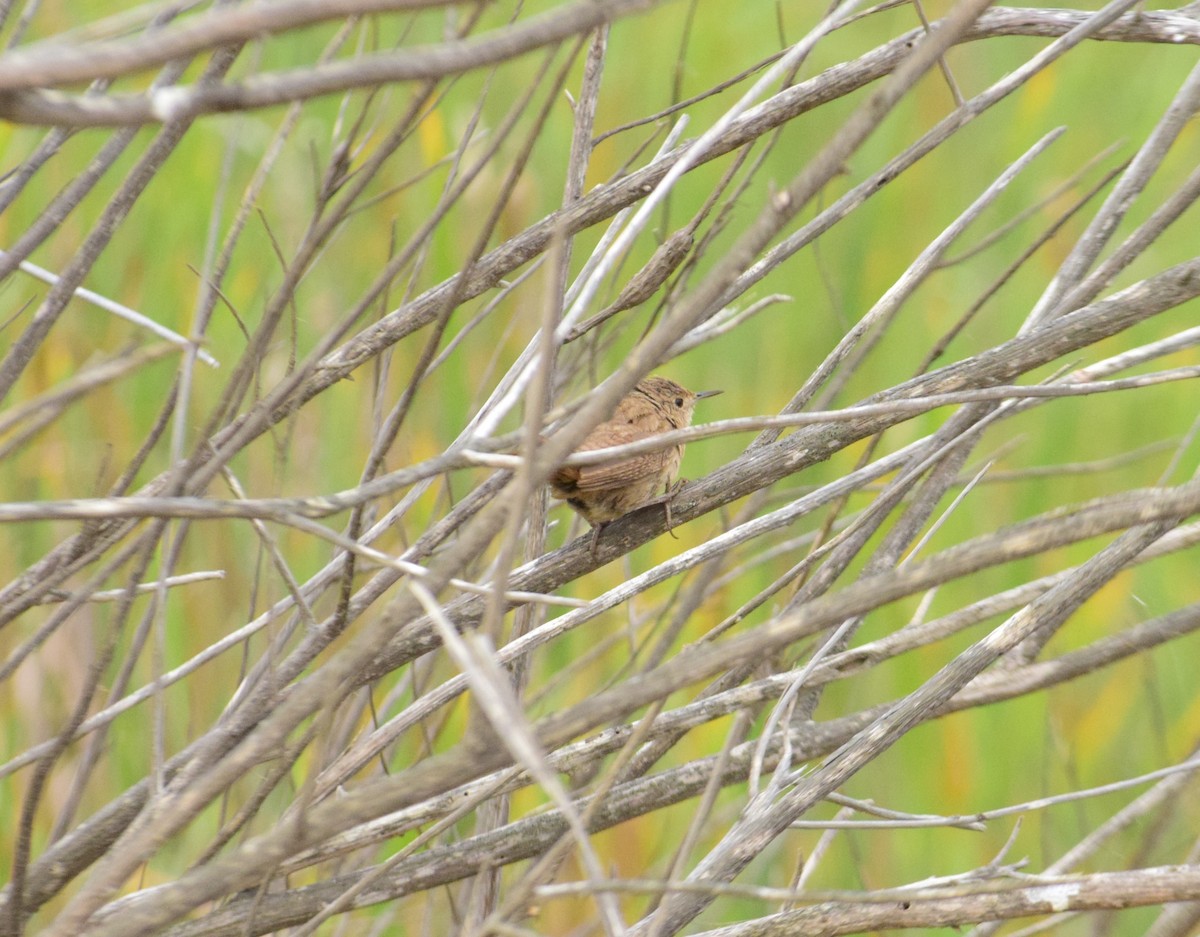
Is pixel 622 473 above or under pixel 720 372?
above

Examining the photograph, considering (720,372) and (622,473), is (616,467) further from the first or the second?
(720,372)

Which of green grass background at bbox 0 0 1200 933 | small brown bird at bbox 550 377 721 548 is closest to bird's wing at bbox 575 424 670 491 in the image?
small brown bird at bbox 550 377 721 548

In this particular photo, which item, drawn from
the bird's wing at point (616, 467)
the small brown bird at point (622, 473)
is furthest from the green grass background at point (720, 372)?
the bird's wing at point (616, 467)

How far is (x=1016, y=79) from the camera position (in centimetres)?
166

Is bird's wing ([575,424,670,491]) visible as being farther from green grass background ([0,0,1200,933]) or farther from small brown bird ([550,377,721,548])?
green grass background ([0,0,1200,933])

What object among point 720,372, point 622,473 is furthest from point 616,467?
point 720,372

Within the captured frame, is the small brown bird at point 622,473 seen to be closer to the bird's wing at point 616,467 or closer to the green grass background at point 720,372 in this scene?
the bird's wing at point 616,467

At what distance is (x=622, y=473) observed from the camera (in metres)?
2.46

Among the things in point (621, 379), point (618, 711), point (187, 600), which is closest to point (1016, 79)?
point (621, 379)

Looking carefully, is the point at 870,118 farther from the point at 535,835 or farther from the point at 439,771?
the point at 535,835

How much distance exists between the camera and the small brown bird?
242 centimetres

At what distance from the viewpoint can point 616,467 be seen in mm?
2438

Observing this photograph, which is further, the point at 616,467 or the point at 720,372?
the point at 720,372

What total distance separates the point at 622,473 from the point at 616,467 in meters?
0.03
